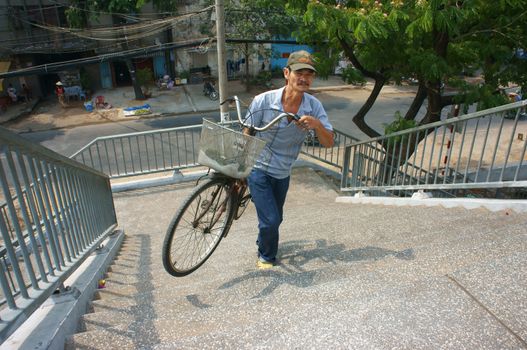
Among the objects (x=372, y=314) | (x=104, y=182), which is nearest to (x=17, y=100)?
(x=104, y=182)

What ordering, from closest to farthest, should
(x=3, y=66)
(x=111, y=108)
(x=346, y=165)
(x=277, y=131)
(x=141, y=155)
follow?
(x=277, y=131)
(x=346, y=165)
(x=141, y=155)
(x=111, y=108)
(x=3, y=66)

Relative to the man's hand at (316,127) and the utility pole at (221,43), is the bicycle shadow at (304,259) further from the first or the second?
the utility pole at (221,43)

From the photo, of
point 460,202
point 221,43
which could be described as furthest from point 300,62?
point 221,43

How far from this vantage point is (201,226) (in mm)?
3549

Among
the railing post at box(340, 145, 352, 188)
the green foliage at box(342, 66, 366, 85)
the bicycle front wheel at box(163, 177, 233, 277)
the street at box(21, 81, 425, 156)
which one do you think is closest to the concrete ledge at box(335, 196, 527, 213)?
the railing post at box(340, 145, 352, 188)

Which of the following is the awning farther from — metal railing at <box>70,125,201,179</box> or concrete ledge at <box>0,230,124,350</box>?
concrete ledge at <box>0,230,124,350</box>

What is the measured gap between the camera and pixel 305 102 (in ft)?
10.7

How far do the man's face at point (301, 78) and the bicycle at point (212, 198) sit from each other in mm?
282

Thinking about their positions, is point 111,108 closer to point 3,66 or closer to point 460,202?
point 3,66

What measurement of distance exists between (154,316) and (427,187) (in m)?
3.63

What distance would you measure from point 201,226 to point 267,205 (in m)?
0.73

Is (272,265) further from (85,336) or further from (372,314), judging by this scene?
(85,336)

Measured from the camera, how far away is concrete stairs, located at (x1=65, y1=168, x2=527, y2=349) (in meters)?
1.83

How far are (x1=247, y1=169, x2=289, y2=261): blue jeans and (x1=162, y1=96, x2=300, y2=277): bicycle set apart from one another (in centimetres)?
18
